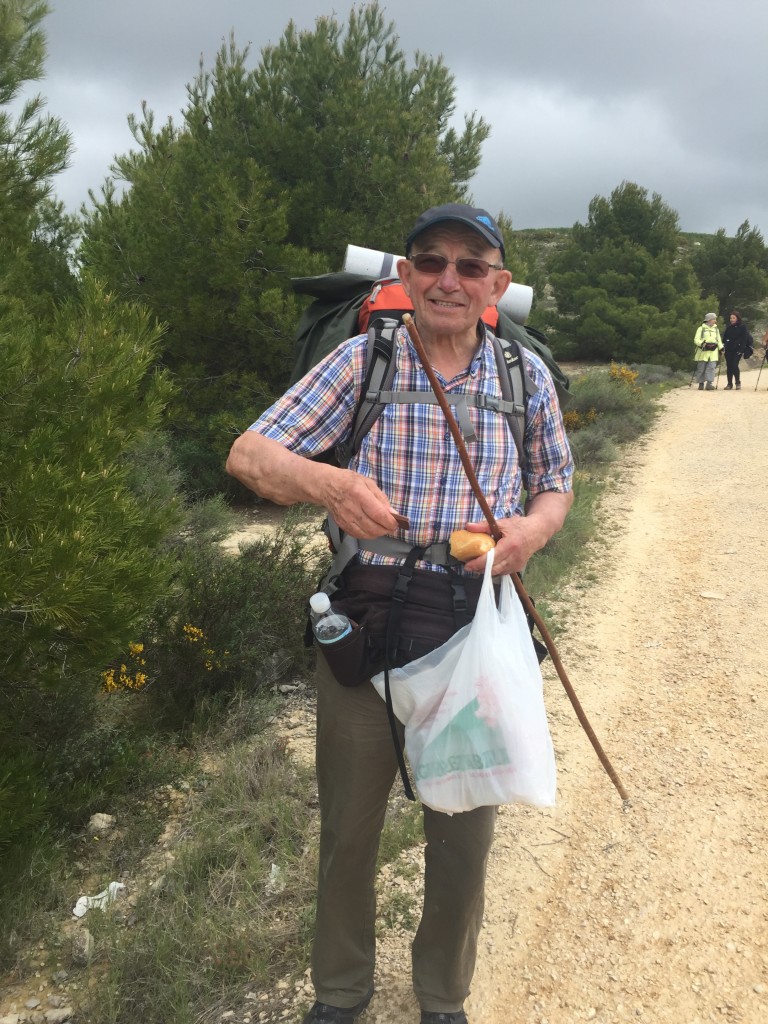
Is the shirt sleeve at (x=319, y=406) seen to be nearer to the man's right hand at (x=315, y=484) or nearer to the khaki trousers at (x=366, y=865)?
the man's right hand at (x=315, y=484)

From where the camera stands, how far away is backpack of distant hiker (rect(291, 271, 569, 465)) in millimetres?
1835

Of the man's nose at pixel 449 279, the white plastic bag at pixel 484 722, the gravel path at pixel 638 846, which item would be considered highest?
the man's nose at pixel 449 279

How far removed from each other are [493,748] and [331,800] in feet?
1.86

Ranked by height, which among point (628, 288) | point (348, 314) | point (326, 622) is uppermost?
point (628, 288)

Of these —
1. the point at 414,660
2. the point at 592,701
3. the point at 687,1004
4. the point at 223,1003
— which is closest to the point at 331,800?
the point at 414,660

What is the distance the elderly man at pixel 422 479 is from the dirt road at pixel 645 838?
0.64 m

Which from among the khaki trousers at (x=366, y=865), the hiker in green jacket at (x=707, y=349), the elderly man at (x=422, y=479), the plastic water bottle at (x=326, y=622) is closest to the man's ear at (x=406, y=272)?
the elderly man at (x=422, y=479)

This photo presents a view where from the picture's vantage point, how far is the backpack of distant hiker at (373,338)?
6.02 ft

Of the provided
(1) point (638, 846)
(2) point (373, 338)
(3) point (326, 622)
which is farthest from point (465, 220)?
(1) point (638, 846)

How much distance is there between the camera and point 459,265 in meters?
1.81

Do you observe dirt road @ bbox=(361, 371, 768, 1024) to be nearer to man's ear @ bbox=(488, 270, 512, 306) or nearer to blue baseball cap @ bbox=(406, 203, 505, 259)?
man's ear @ bbox=(488, 270, 512, 306)

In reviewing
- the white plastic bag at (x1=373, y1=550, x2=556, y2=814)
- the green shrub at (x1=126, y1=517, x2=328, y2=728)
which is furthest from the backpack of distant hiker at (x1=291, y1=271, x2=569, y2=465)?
the green shrub at (x1=126, y1=517, x2=328, y2=728)

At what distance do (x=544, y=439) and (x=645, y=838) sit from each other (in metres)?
1.98

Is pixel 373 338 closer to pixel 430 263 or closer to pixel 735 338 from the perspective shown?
pixel 430 263
